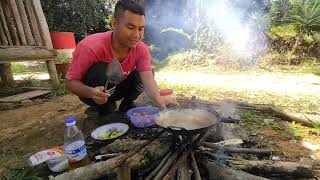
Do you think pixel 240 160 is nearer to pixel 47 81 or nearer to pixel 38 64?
pixel 47 81

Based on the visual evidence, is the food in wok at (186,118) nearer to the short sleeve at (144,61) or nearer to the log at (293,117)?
the short sleeve at (144,61)

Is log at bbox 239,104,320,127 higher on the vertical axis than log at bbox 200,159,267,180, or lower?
lower

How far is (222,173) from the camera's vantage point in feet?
6.86

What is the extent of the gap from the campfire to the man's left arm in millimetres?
784

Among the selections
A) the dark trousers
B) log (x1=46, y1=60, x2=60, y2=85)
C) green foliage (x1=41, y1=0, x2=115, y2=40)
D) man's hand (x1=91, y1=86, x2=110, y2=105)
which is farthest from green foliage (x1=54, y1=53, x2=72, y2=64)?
man's hand (x1=91, y1=86, x2=110, y2=105)

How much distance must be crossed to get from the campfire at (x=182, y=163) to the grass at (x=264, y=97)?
209 centimetres

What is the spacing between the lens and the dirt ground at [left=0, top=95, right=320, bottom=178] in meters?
2.94

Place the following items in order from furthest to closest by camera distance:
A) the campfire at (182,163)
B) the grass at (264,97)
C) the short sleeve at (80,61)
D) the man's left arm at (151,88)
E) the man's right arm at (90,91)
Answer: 1. the grass at (264,97)
2. the man's left arm at (151,88)
3. the short sleeve at (80,61)
4. the man's right arm at (90,91)
5. the campfire at (182,163)

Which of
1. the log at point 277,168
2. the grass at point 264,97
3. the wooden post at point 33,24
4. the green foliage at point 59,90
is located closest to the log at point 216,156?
the log at point 277,168

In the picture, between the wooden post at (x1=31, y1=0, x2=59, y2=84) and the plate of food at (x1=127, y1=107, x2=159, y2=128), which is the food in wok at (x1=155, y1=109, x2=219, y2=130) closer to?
the plate of food at (x1=127, y1=107, x2=159, y2=128)

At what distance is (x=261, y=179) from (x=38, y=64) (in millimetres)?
10711

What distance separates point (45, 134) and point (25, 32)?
3511mm

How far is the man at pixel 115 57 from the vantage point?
9.37 ft

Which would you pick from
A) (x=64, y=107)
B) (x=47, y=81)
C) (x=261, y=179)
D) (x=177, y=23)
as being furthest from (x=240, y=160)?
(x=177, y=23)
